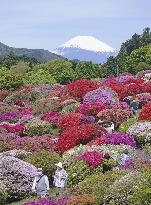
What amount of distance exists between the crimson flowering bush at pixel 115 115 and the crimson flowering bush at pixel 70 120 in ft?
4.09

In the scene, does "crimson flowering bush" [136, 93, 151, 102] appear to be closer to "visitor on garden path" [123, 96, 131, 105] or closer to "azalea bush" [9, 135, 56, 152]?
"visitor on garden path" [123, 96, 131, 105]

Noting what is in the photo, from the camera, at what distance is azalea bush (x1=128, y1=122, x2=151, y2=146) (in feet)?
82.7

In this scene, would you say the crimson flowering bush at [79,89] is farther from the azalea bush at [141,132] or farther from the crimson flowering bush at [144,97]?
the azalea bush at [141,132]

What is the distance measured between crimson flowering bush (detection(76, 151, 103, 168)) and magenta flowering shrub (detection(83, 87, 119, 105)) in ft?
46.4

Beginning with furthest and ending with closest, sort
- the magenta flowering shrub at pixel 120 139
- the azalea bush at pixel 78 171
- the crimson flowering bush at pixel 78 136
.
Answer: the crimson flowering bush at pixel 78 136 → the magenta flowering shrub at pixel 120 139 → the azalea bush at pixel 78 171

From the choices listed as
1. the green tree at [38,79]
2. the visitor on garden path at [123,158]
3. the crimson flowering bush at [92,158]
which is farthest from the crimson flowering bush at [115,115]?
the green tree at [38,79]

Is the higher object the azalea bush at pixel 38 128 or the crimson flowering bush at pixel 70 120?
the crimson flowering bush at pixel 70 120

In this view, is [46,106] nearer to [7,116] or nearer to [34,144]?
[7,116]

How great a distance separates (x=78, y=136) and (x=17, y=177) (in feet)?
21.3

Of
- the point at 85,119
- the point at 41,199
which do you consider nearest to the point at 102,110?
the point at 85,119

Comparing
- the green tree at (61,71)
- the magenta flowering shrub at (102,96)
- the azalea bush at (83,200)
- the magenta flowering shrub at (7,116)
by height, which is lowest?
the green tree at (61,71)

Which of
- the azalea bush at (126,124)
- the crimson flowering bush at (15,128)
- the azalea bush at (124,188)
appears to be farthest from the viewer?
the crimson flowering bush at (15,128)

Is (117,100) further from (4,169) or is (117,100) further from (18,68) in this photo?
(18,68)

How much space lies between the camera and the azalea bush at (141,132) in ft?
82.7
